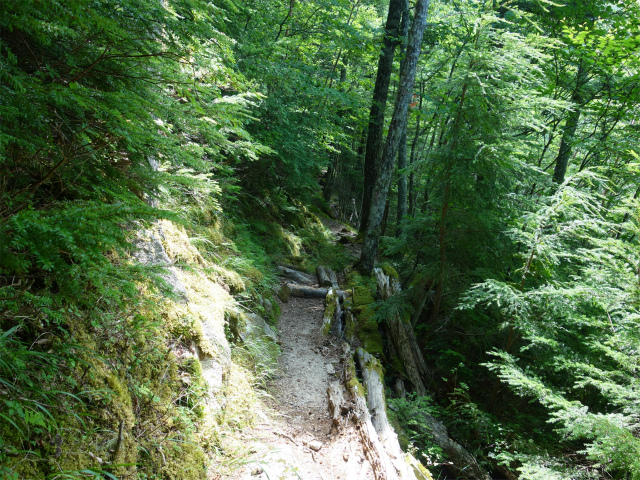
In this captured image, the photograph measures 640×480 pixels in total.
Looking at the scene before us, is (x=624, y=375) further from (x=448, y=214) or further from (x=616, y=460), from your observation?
(x=448, y=214)

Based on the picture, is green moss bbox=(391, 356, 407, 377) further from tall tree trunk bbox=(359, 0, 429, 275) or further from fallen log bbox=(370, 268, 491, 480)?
tall tree trunk bbox=(359, 0, 429, 275)

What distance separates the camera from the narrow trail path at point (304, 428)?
3316mm

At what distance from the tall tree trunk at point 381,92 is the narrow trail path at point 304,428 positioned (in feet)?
20.8

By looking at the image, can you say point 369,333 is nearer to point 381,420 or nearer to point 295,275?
point 381,420

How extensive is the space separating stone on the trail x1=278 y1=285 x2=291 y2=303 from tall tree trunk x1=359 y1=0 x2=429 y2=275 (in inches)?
92.7

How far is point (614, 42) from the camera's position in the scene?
292 inches

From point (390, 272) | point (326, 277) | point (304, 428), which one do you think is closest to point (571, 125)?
point (390, 272)

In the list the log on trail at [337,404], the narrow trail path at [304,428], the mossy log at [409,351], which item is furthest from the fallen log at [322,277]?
the log on trail at [337,404]

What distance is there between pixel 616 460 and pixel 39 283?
16.7ft

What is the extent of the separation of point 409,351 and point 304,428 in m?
2.91

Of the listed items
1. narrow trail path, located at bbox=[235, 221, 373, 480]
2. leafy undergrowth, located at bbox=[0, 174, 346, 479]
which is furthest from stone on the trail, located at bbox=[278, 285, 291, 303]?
→ leafy undergrowth, located at bbox=[0, 174, 346, 479]

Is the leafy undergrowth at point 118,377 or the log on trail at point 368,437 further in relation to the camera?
the log on trail at point 368,437

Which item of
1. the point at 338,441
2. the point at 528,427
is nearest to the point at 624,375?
the point at 528,427

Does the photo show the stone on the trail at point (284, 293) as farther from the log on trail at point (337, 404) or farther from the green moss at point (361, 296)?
the log on trail at point (337, 404)
